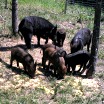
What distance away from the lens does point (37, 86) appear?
836 centimetres

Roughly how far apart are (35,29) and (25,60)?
8.94 ft

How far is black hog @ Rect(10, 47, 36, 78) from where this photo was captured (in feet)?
29.1

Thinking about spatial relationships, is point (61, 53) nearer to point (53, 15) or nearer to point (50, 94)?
point (50, 94)

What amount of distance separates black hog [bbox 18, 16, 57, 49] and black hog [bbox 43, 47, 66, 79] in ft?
6.16

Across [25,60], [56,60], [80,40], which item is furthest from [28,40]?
[56,60]

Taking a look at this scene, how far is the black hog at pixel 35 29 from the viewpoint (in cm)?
1127

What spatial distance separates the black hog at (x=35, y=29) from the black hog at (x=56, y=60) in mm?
1878

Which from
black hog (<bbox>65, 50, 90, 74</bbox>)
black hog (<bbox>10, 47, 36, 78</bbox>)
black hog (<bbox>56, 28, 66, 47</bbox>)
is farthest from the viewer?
black hog (<bbox>56, 28, 66, 47</bbox>)

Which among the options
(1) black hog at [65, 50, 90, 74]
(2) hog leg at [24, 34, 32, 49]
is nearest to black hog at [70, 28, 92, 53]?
(1) black hog at [65, 50, 90, 74]

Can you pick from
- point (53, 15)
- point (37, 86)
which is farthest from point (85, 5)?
point (37, 86)

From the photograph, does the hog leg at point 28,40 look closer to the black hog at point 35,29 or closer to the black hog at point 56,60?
the black hog at point 35,29

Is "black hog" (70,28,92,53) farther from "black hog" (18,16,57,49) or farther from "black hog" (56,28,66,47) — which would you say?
"black hog" (18,16,57,49)

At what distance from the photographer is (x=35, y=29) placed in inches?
456

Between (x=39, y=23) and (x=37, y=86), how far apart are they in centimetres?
380
